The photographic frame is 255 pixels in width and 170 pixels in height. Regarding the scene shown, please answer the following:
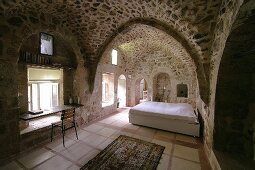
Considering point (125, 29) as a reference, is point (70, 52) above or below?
below

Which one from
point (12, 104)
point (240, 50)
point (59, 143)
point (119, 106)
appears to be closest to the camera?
point (240, 50)

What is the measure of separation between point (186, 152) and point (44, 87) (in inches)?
192

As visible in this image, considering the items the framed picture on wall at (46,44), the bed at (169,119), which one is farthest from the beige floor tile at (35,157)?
the bed at (169,119)

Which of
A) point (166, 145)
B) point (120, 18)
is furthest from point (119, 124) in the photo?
point (120, 18)

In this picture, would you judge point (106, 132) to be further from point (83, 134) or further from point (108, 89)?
point (108, 89)

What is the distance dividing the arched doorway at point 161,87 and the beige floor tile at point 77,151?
17.3ft

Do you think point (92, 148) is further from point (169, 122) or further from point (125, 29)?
point (125, 29)

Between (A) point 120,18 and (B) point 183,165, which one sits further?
(A) point 120,18

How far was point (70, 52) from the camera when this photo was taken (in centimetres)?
432

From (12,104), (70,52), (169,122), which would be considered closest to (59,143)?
(12,104)

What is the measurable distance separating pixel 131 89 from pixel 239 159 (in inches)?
245

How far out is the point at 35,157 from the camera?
272 centimetres

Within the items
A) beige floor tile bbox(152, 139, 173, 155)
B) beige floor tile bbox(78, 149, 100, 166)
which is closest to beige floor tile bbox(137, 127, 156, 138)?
beige floor tile bbox(152, 139, 173, 155)

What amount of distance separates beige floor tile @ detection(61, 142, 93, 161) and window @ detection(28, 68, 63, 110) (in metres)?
1.86
